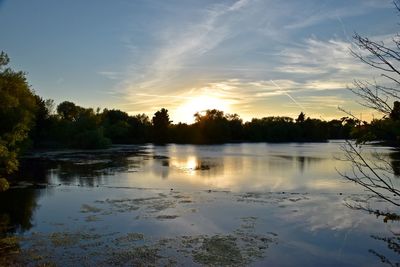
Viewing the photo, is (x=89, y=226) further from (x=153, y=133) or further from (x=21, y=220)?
(x=153, y=133)

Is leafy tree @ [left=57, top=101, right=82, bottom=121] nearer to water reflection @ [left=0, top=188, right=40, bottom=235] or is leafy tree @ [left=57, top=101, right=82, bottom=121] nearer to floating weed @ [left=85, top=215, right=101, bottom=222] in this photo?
water reflection @ [left=0, top=188, right=40, bottom=235]

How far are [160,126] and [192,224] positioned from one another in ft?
309

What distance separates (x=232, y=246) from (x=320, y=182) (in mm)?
15590

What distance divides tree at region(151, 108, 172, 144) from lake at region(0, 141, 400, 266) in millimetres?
80413

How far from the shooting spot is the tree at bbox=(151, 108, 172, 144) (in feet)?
348

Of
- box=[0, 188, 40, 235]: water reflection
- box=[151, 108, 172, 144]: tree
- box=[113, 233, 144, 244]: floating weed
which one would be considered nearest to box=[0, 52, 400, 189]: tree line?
box=[151, 108, 172, 144]: tree

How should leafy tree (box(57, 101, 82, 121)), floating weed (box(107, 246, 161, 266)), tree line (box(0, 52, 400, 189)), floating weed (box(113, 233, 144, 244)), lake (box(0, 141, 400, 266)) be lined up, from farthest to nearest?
1. leafy tree (box(57, 101, 82, 121))
2. tree line (box(0, 52, 400, 189))
3. floating weed (box(113, 233, 144, 244))
4. lake (box(0, 141, 400, 266))
5. floating weed (box(107, 246, 161, 266))

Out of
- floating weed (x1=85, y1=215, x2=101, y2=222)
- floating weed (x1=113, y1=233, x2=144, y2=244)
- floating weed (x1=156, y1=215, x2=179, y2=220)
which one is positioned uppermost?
floating weed (x1=156, y1=215, x2=179, y2=220)

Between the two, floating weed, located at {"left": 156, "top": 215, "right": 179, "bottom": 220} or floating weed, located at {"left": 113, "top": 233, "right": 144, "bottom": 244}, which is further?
floating weed, located at {"left": 156, "top": 215, "right": 179, "bottom": 220}

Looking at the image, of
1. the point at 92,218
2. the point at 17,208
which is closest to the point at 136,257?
the point at 92,218

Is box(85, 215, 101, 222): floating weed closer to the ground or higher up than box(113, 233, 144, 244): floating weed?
higher up

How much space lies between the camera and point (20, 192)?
21031 mm

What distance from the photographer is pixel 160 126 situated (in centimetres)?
10744

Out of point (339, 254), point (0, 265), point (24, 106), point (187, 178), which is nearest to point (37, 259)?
point (0, 265)
